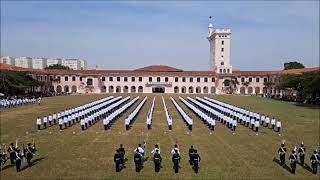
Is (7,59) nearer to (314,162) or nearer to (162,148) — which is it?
(162,148)

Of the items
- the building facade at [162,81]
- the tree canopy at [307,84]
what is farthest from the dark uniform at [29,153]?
the building facade at [162,81]

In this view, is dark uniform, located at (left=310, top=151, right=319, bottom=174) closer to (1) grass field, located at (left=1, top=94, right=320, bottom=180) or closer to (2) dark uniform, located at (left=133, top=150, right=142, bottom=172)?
(1) grass field, located at (left=1, top=94, right=320, bottom=180)

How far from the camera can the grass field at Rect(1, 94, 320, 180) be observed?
14.1m

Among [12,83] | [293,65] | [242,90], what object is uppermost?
[293,65]

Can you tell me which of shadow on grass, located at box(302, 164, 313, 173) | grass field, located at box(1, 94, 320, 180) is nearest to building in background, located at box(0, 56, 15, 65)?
grass field, located at box(1, 94, 320, 180)

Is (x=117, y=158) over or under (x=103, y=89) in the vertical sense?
under

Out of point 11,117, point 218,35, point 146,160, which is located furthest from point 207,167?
point 218,35

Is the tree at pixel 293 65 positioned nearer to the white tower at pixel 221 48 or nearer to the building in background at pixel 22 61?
the white tower at pixel 221 48

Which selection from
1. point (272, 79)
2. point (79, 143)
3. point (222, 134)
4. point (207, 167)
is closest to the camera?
point (207, 167)

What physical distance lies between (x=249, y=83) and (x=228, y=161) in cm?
7388

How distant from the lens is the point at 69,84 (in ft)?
288

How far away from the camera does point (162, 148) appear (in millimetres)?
18750

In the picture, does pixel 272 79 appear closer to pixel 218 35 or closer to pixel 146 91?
pixel 218 35

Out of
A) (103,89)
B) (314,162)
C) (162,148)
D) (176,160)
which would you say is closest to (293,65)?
(103,89)
